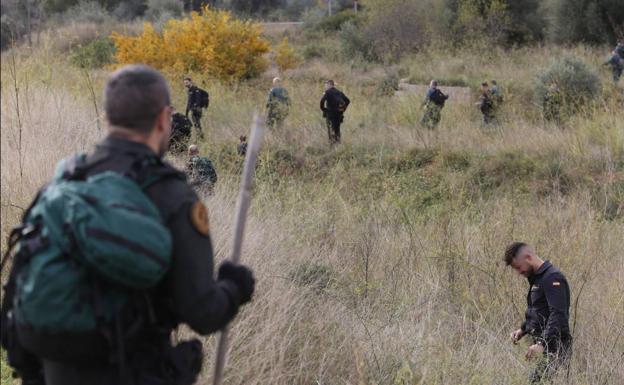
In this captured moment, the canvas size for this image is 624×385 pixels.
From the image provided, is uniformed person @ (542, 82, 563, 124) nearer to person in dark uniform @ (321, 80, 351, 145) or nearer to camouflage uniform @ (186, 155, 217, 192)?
person in dark uniform @ (321, 80, 351, 145)

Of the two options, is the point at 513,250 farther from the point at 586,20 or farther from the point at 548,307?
the point at 586,20

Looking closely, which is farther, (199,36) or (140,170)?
(199,36)

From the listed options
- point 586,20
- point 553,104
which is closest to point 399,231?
point 553,104

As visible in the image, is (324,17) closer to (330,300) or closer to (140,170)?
(330,300)

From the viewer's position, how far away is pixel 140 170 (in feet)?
6.70

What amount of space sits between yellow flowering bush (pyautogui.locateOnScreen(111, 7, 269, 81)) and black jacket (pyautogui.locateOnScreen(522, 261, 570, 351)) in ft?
54.0

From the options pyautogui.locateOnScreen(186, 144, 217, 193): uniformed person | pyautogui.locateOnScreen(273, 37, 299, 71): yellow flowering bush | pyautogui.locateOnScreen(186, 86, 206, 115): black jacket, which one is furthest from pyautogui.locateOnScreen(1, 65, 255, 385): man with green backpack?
pyautogui.locateOnScreen(273, 37, 299, 71): yellow flowering bush

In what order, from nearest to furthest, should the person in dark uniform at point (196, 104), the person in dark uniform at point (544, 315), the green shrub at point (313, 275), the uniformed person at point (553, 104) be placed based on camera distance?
the person in dark uniform at point (544, 315) → the green shrub at point (313, 275) → the person in dark uniform at point (196, 104) → the uniformed person at point (553, 104)

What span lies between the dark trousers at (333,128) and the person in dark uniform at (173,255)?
1300cm

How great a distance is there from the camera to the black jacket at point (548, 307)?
4.84 meters

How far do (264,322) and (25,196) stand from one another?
276cm

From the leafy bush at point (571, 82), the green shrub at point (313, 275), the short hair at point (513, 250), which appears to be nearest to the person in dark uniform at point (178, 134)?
the green shrub at point (313, 275)

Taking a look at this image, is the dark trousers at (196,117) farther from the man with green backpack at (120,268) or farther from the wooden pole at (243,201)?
the man with green backpack at (120,268)

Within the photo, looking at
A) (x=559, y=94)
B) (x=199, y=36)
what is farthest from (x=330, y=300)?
(x=199, y=36)
